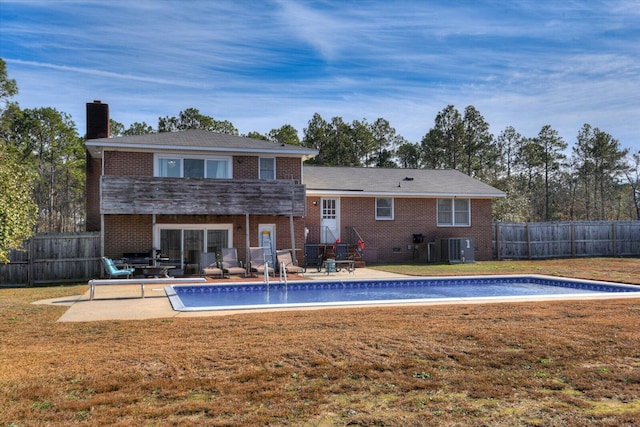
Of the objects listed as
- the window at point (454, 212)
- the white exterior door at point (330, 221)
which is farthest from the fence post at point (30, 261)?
the window at point (454, 212)

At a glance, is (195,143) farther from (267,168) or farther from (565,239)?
(565,239)

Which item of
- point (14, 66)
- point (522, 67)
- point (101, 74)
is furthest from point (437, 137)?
point (14, 66)

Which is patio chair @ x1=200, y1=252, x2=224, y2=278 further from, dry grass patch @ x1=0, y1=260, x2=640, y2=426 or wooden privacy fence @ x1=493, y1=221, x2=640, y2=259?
wooden privacy fence @ x1=493, y1=221, x2=640, y2=259

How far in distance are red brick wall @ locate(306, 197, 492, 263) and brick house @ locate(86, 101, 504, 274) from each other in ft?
0.16

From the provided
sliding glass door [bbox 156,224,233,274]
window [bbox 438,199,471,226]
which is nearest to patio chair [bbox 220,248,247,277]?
sliding glass door [bbox 156,224,233,274]

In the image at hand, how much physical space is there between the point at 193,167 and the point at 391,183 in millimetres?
10030

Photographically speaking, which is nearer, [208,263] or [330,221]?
[208,263]

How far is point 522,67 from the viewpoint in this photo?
2239 centimetres

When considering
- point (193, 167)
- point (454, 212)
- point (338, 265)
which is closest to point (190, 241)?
point (193, 167)

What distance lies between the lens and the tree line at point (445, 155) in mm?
36812

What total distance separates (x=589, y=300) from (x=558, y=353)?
5.74 m

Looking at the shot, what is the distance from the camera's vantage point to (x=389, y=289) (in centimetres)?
1531

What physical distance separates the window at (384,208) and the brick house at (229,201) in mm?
47

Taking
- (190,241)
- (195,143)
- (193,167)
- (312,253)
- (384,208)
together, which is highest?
(195,143)
